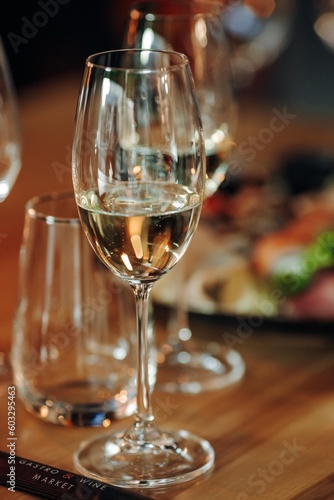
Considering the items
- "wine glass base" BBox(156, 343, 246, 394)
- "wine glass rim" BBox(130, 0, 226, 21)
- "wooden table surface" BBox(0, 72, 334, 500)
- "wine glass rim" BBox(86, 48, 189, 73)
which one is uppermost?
"wine glass rim" BBox(130, 0, 226, 21)

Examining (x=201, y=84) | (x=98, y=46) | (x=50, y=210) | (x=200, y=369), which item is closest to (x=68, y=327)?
(x=50, y=210)

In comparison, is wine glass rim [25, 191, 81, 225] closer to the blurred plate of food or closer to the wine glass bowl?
the wine glass bowl

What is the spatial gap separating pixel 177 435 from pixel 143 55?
0.36 m

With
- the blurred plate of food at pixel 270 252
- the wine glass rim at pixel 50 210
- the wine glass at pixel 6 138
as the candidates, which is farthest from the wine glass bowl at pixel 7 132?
the blurred plate of food at pixel 270 252

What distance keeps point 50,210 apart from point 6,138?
156mm

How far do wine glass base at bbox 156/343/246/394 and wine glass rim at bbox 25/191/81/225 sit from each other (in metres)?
0.22

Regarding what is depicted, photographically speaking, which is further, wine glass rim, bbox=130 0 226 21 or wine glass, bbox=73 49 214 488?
wine glass rim, bbox=130 0 226 21

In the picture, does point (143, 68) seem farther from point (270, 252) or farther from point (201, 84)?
point (270, 252)

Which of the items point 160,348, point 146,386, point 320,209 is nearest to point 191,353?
point 160,348

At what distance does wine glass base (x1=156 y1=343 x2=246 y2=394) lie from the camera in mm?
1045

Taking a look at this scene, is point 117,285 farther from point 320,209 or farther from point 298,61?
point 298,61

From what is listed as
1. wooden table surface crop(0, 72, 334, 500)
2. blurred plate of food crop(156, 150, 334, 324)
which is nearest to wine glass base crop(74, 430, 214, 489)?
wooden table surface crop(0, 72, 334, 500)

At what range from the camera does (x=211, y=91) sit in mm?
1135

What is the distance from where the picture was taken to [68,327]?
0.95m
